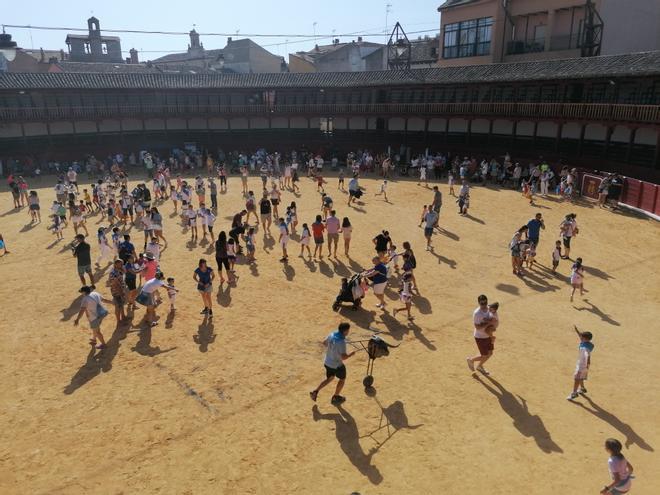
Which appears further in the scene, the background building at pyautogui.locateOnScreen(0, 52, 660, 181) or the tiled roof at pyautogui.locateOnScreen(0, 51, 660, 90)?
the background building at pyautogui.locateOnScreen(0, 52, 660, 181)

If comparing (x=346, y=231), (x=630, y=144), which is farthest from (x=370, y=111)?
(x=346, y=231)

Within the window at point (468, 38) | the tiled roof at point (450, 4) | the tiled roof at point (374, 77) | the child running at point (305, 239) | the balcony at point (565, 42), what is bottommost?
the child running at point (305, 239)

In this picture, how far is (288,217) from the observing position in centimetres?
1777

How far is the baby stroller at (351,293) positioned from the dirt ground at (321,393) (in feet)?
→ 0.89

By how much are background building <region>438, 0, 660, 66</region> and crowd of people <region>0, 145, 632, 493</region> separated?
44.1ft

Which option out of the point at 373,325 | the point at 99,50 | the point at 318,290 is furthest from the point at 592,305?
the point at 99,50

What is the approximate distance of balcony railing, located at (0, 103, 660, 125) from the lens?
2562 centimetres

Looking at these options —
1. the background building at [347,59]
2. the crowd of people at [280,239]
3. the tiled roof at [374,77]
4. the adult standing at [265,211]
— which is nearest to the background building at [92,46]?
the background building at [347,59]

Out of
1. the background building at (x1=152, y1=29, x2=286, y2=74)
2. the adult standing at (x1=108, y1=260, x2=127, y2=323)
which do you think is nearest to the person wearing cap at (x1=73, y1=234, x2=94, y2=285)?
the adult standing at (x1=108, y1=260, x2=127, y2=323)

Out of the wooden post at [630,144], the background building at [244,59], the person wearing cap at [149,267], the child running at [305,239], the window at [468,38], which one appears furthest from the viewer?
the background building at [244,59]

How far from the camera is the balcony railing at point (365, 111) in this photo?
25.6 m

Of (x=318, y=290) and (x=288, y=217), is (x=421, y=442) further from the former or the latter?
(x=288, y=217)

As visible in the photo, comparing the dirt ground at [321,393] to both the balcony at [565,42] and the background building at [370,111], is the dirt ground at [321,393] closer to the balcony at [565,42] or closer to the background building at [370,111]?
the background building at [370,111]

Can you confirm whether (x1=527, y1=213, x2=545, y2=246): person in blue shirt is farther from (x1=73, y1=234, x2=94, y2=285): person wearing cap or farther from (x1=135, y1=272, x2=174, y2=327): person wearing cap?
(x1=73, y1=234, x2=94, y2=285): person wearing cap
